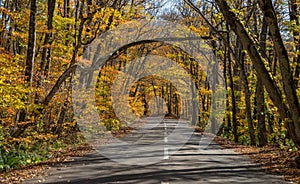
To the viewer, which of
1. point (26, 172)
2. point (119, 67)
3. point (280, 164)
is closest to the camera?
point (26, 172)

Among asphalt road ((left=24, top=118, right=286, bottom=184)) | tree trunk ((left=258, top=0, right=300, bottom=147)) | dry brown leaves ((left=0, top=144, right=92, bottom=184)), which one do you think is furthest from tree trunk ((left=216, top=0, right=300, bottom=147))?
dry brown leaves ((left=0, top=144, right=92, bottom=184))

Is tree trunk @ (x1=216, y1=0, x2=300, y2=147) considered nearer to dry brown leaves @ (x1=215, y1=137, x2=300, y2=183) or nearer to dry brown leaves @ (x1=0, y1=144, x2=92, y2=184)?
dry brown leaves @ (x1=215, y1=137, x2=300, y2=183)

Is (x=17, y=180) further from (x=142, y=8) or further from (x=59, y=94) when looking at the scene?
(x=142, y=8)

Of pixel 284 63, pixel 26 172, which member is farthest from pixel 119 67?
pixel 284 63

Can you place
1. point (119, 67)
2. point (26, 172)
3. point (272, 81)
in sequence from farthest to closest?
point (119, 67), point (272, 81), point (26, 172)

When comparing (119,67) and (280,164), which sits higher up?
(119,67)

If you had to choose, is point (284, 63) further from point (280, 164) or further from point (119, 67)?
point (119, 67)

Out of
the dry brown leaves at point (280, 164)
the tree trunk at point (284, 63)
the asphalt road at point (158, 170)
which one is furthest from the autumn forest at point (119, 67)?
the asphalt road at point (158, 170)

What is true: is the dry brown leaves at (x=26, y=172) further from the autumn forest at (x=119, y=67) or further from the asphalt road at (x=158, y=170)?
the autumn forest at (x=119, y=67)

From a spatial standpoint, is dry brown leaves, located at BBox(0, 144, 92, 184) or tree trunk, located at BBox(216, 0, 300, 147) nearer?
dry brown leaves, located at BBox(0, 144, 92, 184)

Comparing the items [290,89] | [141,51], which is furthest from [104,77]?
[290,89]


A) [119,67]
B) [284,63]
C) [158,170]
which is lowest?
[158,170]

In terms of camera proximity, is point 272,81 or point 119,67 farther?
point 119,67

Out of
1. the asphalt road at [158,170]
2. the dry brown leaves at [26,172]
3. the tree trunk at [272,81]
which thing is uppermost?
the tree trunk at [272,81]
